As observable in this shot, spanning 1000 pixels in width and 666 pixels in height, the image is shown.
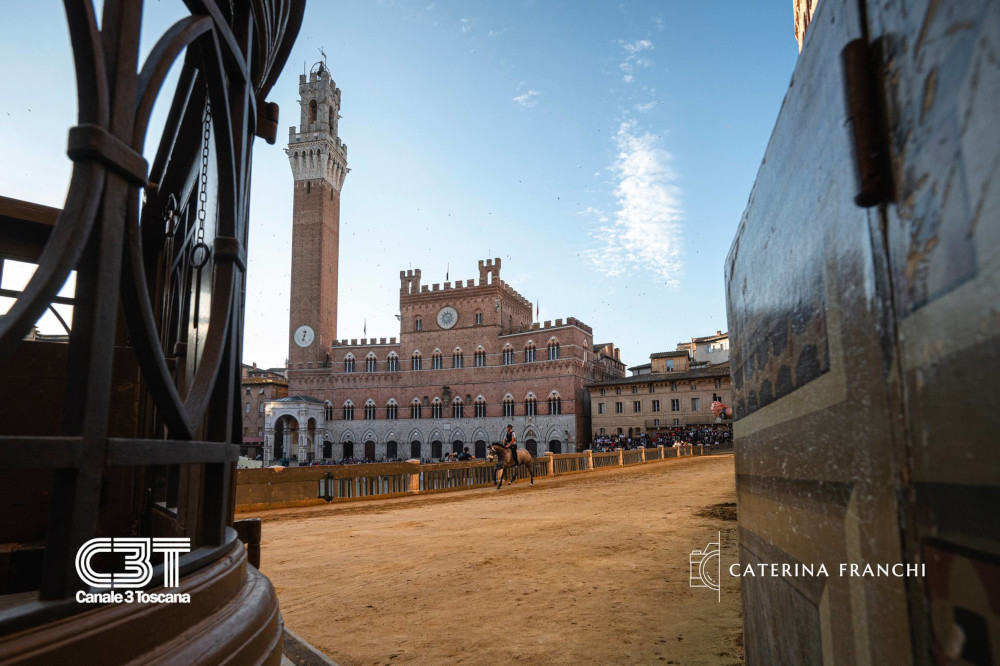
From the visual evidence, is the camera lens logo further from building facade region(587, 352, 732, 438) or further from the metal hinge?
building facade region(587, 352, 732, 438)

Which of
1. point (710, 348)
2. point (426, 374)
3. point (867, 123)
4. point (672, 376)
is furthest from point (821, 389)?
point (710, 348)

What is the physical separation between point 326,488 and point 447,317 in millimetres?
33862

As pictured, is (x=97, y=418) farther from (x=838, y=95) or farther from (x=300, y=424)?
(x=300, y=424)

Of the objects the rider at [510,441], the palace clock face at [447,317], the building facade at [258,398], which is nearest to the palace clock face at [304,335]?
the building facade at [258,398]

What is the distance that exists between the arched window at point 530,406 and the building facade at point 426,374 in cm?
8

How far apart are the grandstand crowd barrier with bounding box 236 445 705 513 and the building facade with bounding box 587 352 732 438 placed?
67.3ft

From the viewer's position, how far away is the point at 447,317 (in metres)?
46.9

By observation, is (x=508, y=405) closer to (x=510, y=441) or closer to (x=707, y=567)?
(x=510, y=441)

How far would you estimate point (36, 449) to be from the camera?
1139 mm

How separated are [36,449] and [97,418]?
13cm

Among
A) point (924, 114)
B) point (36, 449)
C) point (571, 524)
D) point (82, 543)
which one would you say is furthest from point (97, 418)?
point (571, 524)

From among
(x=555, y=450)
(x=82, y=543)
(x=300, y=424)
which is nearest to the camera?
(x=82, y=543)

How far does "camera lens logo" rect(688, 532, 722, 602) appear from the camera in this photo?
14.2ft

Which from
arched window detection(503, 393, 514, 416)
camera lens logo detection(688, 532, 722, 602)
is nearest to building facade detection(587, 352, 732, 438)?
arched window detection(503, 393, 514, 416)
